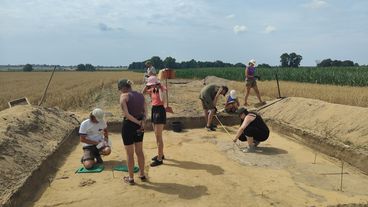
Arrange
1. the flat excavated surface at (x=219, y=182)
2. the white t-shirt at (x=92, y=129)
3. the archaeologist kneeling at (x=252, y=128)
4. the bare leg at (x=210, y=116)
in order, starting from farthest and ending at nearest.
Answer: the bare leg at (x=210, y=116), the archaeologist kneeling at (x=252, y=128), the white t-shirt at (x=92, y=129), the flat excavated surface at (x=219, y=182)

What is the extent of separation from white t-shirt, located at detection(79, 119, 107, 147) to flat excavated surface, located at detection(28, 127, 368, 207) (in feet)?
1.71

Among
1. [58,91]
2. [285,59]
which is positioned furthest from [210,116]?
[285,59]

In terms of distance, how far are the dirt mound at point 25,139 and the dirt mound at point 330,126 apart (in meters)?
5.53

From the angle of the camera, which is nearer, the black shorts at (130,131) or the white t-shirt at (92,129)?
the black shorts at (130,131)

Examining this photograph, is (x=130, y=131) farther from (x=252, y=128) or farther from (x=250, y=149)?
(x=250, y=149)

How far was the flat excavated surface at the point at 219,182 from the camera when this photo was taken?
5094 mm

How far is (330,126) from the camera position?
27.2 ft

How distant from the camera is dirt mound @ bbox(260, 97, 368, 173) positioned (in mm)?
7027

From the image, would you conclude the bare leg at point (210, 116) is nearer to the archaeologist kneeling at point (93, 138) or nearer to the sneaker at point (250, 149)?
the sneaker at point (250, 149)

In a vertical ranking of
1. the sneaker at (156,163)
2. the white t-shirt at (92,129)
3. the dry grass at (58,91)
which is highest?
the white t-shirt at (92,129)

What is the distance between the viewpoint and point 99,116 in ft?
22.1

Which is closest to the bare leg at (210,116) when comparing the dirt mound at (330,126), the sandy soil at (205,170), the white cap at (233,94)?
the sandy soil at (205,170)

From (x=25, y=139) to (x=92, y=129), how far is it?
140 centimetres

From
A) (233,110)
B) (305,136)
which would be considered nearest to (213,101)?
(233,110)
